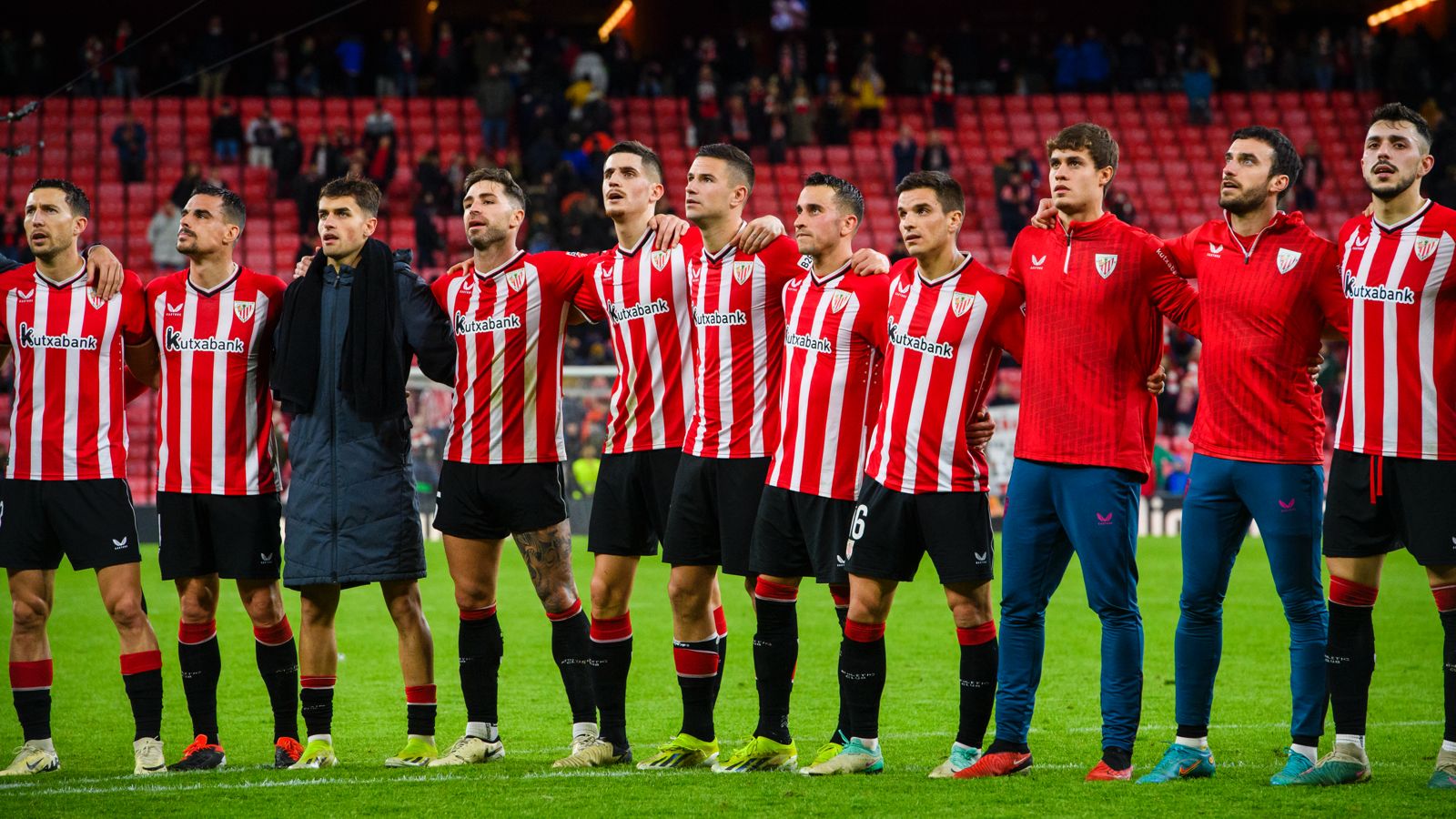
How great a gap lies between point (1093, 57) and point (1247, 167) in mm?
23324

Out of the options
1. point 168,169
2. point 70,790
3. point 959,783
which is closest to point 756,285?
point 959,783

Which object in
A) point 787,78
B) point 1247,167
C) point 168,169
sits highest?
point 787,78

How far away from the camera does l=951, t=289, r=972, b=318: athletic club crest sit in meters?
6.07

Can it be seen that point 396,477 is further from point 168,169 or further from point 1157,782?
point 168,169

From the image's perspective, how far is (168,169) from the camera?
24.2 metres

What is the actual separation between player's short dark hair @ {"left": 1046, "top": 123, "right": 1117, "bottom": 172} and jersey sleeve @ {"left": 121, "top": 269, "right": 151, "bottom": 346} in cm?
397

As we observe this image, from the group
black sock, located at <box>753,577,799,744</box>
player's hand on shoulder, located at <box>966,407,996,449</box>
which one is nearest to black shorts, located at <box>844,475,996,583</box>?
player's hand on shoulder, located at <box>966,407,996,449</box>

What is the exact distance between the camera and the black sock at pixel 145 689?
6688 millimetres

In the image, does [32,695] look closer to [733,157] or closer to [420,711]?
[420,711]

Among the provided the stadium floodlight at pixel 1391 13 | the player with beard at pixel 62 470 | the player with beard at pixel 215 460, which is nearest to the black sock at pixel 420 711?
the player with beard at pixel 215 460

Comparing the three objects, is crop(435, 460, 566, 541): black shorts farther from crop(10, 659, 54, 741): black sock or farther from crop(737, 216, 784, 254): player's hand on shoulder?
crop(10, 659, 54, 741): black sock

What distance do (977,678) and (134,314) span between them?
3.96 metres

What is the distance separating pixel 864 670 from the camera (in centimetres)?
617

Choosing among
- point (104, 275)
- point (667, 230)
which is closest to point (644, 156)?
point (667, 230)
